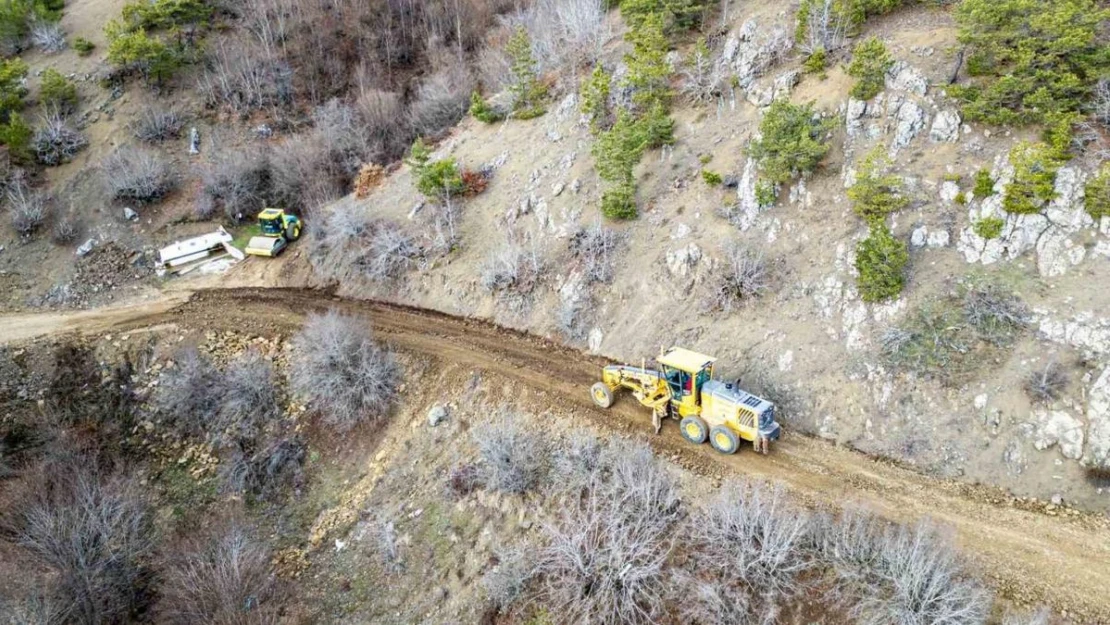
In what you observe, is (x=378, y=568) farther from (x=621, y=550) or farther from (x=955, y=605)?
(x=955, y=605)

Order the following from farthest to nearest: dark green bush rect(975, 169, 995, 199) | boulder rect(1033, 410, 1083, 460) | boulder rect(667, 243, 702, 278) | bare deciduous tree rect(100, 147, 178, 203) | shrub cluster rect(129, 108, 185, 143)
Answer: shrub cluster rect(129, 108, 185, 143)
bare deciduous tree rect(100, 147, 178, 203)
boulder rect(667, 243, 702, 278)
dark green bush rect(975, 169, 995, 199)
boulder rect(1033, 410, 1083, 460)

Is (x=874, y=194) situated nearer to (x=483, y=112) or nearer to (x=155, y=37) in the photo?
(x=483, y=112)

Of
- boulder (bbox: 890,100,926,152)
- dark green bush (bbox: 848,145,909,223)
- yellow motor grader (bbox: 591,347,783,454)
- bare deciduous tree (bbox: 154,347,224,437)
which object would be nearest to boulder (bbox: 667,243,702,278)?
yellow motor grader (bbox: 591,347,783,454)

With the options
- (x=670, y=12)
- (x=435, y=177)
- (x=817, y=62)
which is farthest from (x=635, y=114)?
(x=435, y=177)

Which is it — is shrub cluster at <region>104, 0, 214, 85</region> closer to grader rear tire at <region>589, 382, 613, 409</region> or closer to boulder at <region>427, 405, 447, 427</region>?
boulder at <region>427, 405, 447, 427</region>

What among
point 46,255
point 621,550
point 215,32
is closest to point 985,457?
point 621,550
